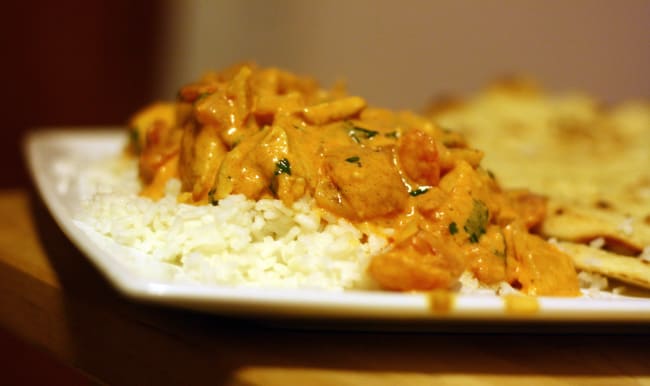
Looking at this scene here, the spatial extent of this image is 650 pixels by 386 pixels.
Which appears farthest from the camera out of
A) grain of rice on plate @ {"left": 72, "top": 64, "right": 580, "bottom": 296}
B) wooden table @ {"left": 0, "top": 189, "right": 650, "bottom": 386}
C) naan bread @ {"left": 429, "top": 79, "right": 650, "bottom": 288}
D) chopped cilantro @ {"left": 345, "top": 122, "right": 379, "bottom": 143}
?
naan bread @ {"left": 429, "top": 79, "right": 650, "bottom": 288}

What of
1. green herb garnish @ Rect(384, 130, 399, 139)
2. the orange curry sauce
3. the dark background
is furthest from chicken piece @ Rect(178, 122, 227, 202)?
the dark background

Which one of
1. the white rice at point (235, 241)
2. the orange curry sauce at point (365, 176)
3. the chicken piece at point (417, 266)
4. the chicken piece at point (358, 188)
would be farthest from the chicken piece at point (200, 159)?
the chicken piece at point (417, 266)

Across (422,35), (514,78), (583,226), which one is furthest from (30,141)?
(422,35)

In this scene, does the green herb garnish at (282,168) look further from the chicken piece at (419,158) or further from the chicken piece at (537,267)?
the chicken piece at (537,267)

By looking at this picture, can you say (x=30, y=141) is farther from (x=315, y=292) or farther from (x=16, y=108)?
(x=16, y=108)

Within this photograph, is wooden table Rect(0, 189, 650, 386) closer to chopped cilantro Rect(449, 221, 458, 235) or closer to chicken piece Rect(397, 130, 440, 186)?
chopped cilantro Rect(449, 221, 458, 235)

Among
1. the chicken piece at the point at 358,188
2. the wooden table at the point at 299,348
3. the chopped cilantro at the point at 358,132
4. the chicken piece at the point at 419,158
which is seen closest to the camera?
the wooden table at the point at 299,348

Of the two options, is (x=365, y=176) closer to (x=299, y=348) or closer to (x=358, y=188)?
(x=358, y=188)
